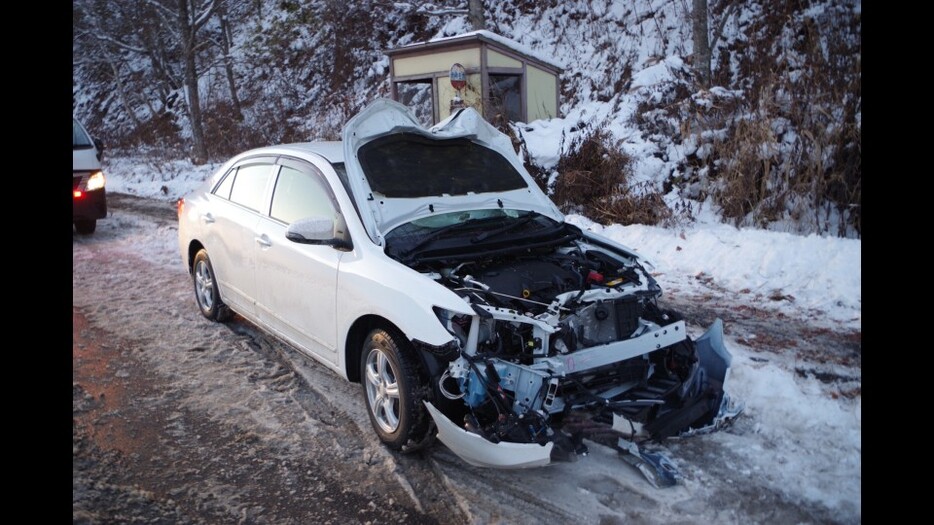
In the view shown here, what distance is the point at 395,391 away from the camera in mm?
3643

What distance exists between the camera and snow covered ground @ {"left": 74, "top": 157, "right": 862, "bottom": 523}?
317 cm

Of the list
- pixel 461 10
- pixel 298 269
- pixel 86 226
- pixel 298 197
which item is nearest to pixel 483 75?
pixel 461 10

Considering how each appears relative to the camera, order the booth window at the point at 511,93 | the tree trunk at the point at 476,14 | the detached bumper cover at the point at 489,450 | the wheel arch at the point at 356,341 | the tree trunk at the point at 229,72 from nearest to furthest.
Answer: the detached bumper cover at the point at 489,450, the wheel arch at the point at 356,341, the booth window at the point at 511,93, the tree trunk at the point at 476,14, the tree trunk at the point at 229,72

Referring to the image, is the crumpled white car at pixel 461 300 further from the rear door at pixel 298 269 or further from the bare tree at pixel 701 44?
the bare tree at pixel 701 44

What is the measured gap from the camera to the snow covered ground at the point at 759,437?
317 cm

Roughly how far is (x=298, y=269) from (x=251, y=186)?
4.17 ft

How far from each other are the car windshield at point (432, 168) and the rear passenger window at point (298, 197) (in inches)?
13.4

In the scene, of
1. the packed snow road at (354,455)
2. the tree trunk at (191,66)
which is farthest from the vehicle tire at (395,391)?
the tree trunk at (191,66)

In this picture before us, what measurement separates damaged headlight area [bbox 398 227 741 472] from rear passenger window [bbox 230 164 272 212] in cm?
190

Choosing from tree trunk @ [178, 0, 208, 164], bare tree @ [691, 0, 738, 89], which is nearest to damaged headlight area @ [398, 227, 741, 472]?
bare tree @ [691, 0, 738, 89]

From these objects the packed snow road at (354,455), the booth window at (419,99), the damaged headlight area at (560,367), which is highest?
the booth window at (419,99)

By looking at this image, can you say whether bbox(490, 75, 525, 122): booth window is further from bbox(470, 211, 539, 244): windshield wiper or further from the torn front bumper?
the torn front bumper
